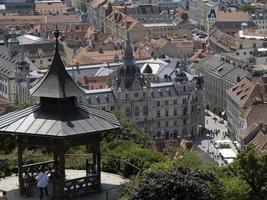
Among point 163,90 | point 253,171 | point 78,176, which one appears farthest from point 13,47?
point 78,176

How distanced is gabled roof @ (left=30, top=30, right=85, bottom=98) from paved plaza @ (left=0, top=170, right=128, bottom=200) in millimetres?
3398

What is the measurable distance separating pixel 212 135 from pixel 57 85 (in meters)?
68.3

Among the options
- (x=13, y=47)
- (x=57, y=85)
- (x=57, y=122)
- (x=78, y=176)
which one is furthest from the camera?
(x=13, y=47)

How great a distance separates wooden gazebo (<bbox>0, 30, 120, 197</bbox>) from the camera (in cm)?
2606

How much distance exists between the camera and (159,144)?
68.0 metres

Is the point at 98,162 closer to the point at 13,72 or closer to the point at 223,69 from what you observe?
the point at 13,72

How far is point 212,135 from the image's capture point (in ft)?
308

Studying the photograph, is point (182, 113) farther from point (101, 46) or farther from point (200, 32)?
point (200, 32)

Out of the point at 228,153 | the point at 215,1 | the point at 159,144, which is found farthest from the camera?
the point at 215,1

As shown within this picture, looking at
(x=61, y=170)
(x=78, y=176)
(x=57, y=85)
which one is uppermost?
(x=57, y=85)

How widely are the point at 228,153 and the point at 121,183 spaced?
1903 inches

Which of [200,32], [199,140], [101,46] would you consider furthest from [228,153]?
[200,32]

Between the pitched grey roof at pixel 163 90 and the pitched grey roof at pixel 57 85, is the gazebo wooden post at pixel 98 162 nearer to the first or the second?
the pitched grey roof at pixel 57 85

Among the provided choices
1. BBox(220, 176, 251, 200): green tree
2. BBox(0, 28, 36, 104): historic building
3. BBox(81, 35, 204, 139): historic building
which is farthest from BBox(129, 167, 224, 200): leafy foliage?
BBox(0, 28, 36, 104): historic building
